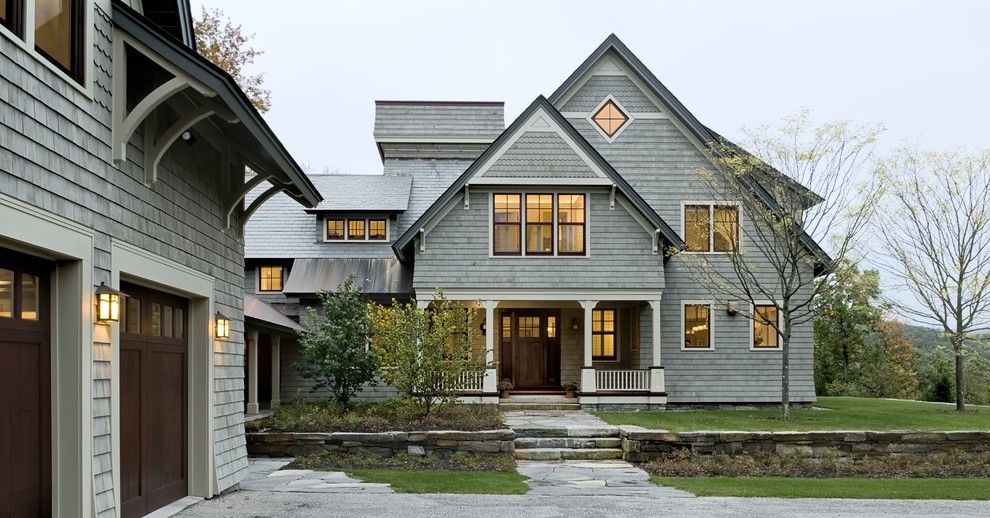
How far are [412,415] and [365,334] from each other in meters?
2.51

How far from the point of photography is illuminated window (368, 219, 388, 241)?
24.7 meters

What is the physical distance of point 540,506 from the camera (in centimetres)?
993

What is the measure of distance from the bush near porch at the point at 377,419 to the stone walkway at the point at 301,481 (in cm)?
167

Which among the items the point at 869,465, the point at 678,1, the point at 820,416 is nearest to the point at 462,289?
the point at 820,416

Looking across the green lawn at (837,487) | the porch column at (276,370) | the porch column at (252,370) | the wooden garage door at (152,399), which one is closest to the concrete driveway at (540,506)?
the green lawn at (837,487)

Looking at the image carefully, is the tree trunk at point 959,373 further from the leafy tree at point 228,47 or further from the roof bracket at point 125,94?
the roof bracket at point 125,94

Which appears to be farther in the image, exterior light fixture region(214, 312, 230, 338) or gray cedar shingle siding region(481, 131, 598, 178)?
gray cedar shingle siding region(481, 131, 598, 178)

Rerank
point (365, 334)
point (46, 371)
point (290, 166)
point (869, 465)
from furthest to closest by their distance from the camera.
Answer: point (365, 334), point (869, 465), point (290, 166), point (46, 371)

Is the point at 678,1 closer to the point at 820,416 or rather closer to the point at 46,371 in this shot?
the point at 820,416

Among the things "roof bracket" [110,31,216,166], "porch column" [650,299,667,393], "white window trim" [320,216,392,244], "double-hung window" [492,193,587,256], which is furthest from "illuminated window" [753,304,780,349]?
"roof bracket" [110,31,216,166]

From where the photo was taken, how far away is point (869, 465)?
1355 cm

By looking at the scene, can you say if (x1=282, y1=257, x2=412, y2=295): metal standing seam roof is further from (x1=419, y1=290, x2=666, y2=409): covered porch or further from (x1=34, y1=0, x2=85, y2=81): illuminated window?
(x1=34, y1=0, x2=85, y2=81): illuminated window

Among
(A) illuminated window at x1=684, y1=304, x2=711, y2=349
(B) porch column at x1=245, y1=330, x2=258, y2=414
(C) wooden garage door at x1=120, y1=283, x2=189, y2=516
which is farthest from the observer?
(A) illuminated window at x1=684, y1=304, x2=711, y2=349

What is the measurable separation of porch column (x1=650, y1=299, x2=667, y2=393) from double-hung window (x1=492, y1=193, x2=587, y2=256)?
205 cm
